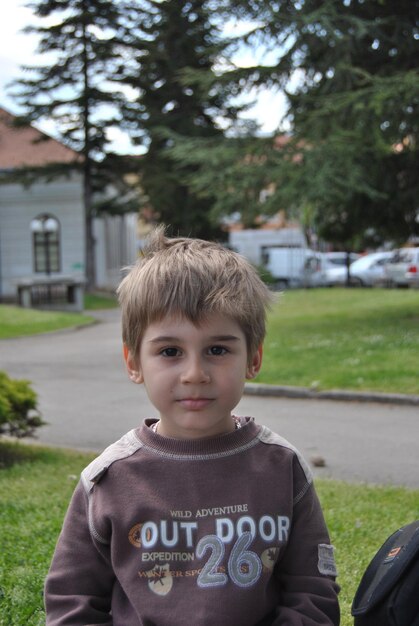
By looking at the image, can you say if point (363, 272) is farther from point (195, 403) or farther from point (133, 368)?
point (195, 403)

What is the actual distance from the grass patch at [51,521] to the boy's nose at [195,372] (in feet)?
5.24

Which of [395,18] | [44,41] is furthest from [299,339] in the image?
[44,41]

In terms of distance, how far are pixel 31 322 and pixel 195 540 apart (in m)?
20.9

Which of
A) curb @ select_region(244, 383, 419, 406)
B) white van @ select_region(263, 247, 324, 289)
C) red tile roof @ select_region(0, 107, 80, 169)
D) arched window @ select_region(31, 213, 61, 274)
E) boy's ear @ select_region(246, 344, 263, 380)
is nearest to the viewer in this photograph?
boy's ear @ select_region(246, 344, 263, 380)

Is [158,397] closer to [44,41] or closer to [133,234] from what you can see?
[44,41]

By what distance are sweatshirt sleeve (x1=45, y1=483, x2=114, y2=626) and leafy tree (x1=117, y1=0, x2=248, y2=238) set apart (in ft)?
109

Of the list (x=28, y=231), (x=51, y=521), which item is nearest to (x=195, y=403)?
(x=51, y=521)

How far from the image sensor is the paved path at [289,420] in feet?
22.0

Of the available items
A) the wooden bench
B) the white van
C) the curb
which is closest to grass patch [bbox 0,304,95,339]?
the wooden bench

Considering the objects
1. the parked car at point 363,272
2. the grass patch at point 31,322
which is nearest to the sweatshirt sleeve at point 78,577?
the grass patch at point 31,322

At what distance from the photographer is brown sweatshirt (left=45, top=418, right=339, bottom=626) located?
2141mm

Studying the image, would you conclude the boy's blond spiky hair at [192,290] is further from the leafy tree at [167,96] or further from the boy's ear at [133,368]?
the leafy tree at [167,96]

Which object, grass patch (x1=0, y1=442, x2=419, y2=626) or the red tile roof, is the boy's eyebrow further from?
the red tile roof

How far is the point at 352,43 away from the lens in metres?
15.8
